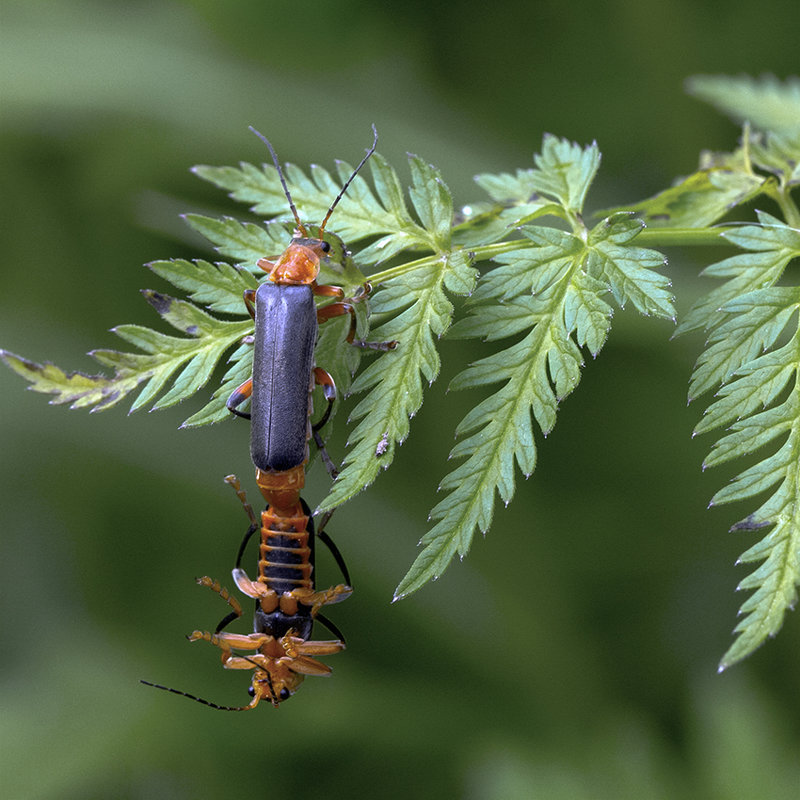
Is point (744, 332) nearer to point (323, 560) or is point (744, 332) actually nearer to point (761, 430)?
point (761, 430)

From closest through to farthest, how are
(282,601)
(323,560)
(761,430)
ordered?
(761,430), (282,601), (323,560)

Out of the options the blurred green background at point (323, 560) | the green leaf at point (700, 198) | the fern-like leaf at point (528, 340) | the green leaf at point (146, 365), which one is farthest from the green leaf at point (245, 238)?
the blurred green background at point (323, 560)

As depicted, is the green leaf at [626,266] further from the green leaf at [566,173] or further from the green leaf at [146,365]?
the green leaf at [146,365]

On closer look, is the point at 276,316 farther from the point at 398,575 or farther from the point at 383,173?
the point at 398,575

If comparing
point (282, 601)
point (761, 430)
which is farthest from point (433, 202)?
point (282, 601)

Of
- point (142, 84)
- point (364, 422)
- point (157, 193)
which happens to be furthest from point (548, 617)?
→ point (142, 84)

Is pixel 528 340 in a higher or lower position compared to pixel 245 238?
lower

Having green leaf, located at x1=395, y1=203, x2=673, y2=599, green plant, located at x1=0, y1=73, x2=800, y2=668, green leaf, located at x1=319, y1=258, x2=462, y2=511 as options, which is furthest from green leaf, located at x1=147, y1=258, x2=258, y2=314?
green leaf, located at x1=395, y1=203, x2=673, y2=599
